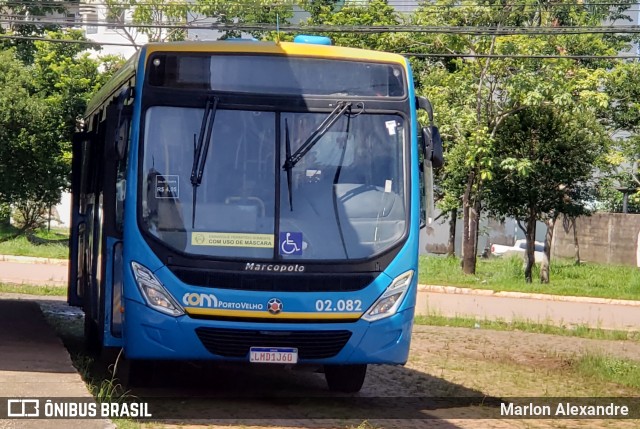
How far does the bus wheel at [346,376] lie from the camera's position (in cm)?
1011

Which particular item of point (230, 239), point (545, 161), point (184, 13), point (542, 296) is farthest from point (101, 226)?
point (184, 13)

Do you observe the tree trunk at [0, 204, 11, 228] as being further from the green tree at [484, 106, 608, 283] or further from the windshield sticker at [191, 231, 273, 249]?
the windshield sticker at [191, 231, 273, 249]

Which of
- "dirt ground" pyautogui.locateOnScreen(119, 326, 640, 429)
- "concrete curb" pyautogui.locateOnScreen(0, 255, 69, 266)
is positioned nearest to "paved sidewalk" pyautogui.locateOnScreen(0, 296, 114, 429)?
"dirt ground" pyautogui.locateOnScreen(119, 326, 640, 429)

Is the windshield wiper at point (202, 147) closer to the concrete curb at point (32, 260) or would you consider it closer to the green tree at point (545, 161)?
the green tree at point (545, 161)

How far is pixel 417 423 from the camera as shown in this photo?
28.8 ft

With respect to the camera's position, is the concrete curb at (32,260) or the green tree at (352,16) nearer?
the concrete curb at (32,260)

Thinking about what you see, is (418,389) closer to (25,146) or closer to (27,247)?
(27,247)

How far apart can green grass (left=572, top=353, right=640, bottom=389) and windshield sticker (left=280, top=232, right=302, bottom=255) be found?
183 inches

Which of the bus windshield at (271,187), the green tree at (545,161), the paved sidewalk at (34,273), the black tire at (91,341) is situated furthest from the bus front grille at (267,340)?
the green tree at (545,161)

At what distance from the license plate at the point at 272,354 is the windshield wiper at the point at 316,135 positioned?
1.48 meters

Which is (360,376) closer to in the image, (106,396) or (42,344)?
(106,396)

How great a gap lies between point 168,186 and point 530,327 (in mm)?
9615

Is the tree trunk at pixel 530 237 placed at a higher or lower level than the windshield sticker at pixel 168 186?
lower

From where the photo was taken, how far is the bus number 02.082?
881 cm
